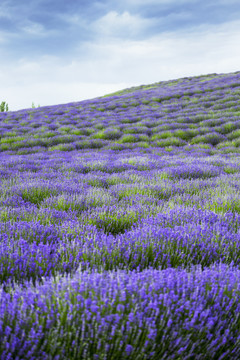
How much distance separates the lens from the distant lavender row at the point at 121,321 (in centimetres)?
131

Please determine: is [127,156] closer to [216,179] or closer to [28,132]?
[216,179]

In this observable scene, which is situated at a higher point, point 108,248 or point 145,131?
point 145,131

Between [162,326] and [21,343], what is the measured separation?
68 cm

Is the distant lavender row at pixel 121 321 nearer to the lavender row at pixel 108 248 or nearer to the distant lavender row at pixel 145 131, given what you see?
the lavender row at pixel 108 248

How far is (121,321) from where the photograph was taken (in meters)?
1.38

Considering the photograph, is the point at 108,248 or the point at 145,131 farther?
the point at 145,131

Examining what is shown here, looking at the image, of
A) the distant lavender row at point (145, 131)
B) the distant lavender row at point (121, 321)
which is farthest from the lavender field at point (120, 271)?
the distant lavender row at point (145, 131)

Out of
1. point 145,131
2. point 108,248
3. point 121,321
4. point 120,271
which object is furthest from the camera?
point 145,131

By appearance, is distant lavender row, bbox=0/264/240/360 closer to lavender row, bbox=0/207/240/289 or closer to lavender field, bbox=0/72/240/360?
lavender field, bbox=0/72/240/360

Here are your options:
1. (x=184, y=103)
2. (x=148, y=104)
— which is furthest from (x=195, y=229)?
(x=148, y=104)

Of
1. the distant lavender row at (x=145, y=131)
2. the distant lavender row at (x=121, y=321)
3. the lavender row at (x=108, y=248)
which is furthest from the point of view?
the distant lavender row at (x=145, y=131)

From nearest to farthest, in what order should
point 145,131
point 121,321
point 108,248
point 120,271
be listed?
point 121,321, point 120,271, point 108,248, point 145,131

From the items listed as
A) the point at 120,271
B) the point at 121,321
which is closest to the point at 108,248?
Answer: the point at 120,271

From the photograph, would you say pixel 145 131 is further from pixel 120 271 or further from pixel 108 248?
pixel 120 271
